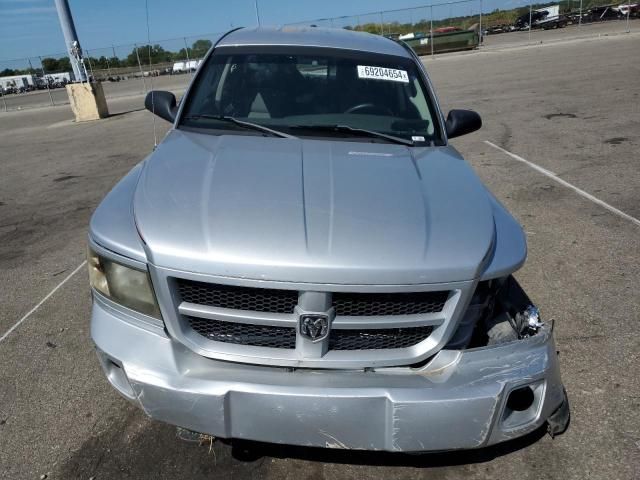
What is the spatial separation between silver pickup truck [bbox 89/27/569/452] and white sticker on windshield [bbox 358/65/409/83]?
1.31 meters

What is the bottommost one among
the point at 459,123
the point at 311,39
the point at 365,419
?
the point at 365,419

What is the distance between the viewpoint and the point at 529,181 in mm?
6336

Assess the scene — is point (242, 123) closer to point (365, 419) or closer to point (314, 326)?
point (314, 326)

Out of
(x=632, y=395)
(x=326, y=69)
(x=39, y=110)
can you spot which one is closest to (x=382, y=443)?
(x=632, y=395)

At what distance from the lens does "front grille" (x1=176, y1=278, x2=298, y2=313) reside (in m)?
1.91

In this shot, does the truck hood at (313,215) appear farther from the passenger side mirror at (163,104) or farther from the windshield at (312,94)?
the passenger side mirror at (163,104)

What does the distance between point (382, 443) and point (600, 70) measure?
17603 mm

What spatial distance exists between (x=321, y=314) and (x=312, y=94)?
6.09 ft

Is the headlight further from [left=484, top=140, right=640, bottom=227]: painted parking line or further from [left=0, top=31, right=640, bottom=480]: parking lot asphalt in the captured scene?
[left=484, top=140, right=640, bottom=227]: painted parking line

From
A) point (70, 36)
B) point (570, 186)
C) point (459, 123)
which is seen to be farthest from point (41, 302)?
point (70, 36)

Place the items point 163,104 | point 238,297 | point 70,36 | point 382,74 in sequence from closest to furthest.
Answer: point 238,297 < point 382,74 < point 163,104 < point 70,36

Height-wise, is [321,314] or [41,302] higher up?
[321,314]

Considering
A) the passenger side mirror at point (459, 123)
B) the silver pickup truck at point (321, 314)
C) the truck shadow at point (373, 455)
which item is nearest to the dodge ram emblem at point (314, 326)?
the silver pickup truck at point (321, 314)

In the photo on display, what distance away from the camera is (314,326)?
1.89m
